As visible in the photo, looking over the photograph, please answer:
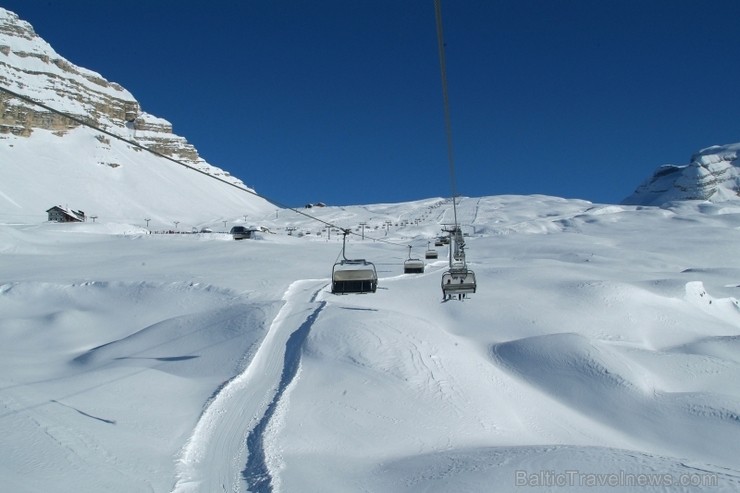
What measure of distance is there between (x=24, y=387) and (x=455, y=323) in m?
14.9

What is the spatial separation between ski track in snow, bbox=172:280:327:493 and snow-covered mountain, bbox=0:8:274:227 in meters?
70.7

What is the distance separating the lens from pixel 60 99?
141m

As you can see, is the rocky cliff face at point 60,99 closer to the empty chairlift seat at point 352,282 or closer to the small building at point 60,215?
the small building at point 60,215

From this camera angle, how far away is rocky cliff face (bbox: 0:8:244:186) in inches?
4852

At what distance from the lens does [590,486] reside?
7.65m

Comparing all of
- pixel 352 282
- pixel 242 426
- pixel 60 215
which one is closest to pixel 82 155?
pixel 60 215

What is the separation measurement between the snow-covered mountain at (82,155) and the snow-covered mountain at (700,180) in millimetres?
97194

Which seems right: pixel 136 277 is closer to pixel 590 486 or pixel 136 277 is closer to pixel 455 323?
pixel 455 323

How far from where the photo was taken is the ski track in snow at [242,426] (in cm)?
848

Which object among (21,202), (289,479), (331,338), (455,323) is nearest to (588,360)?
(455,323)

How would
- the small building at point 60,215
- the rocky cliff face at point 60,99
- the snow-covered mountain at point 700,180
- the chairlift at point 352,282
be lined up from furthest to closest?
the rocky cliff face at point 60,99
the snow-covered mountain at point 700,180
the small building at point 60,215
the chairlift at point 352,282

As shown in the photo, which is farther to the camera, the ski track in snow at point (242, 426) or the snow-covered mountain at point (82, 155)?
the snow-covered mountain at point (82, 155)

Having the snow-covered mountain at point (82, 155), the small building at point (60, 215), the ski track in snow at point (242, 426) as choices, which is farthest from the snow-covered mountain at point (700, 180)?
the ski track in snow at point (242, 426)

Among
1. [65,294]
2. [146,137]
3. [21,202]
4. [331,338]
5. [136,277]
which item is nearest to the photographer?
[331,338]
